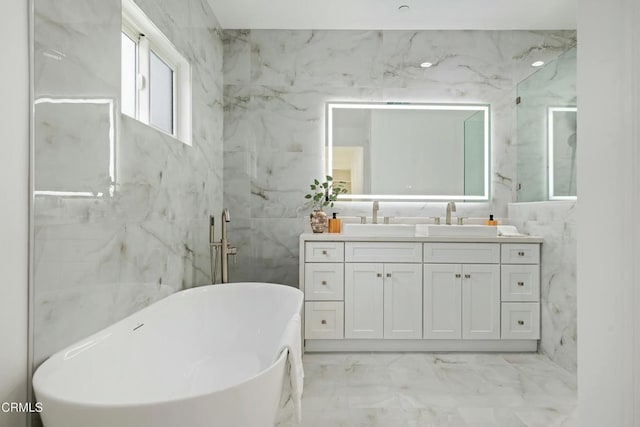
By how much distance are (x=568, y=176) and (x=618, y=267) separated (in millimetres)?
2493

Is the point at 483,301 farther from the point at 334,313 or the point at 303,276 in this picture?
the point at 303,276

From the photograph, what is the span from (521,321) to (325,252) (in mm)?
1564

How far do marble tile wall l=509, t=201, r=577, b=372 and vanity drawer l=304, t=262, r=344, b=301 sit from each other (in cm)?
152

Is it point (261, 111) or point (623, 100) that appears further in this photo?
point (261, 111)

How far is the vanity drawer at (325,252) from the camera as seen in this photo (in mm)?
2842

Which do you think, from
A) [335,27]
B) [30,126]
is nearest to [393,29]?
[335,27]

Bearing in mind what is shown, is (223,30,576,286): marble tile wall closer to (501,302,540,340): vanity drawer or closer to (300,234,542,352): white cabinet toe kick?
(300,234,542,352): white cabinet toe kick

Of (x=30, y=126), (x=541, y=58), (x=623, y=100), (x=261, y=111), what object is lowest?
(x=623, y=100)

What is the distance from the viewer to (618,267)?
418 mm

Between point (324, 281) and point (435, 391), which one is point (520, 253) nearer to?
point (435, 391)

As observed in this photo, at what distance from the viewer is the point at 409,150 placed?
3.38 meters

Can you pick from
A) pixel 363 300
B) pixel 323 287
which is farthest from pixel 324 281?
pixel 363 300

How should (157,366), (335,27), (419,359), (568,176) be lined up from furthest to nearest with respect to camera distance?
(335,27) → (419,359) → (568,176) → (157,366)

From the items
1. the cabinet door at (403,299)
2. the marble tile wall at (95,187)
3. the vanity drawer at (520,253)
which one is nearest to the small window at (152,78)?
the marble tile wall at (95,187)
